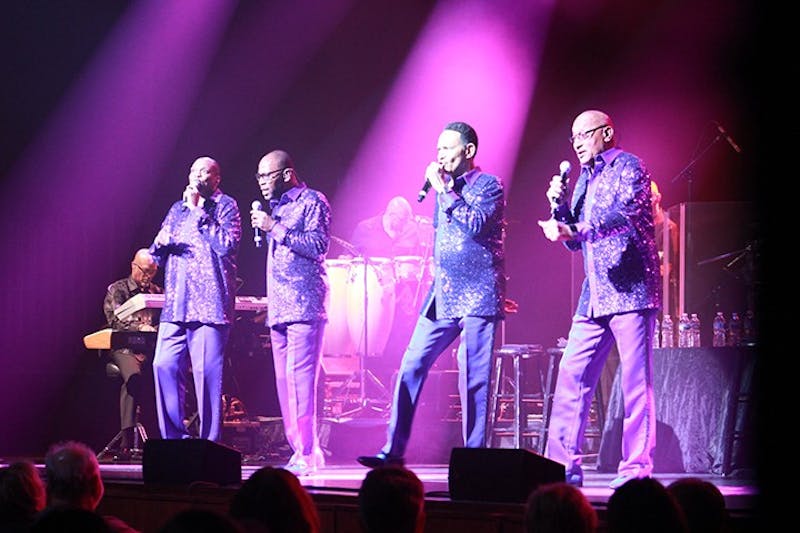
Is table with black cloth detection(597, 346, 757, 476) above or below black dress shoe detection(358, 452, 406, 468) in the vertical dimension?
above

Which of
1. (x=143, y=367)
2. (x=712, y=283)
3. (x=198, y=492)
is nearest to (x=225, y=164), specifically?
(x=143, y=367)

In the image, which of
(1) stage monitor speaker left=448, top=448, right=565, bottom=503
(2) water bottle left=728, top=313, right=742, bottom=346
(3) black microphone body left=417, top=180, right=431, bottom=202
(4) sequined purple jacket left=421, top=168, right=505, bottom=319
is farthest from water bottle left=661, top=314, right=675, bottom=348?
(1) stage monitor speaker left=448, top=448, right=565, bottom=503

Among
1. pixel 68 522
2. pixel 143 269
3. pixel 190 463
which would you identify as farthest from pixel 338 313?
pixel 68 522

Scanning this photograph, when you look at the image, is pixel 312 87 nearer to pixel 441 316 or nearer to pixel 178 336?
pixel 178 336

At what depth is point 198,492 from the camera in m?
5.96

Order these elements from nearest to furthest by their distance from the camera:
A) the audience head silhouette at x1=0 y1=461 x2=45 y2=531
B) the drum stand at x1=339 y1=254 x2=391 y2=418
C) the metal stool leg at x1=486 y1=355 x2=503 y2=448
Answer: the audience head silhouette at x1=0 y1=461 x2=45 y2=531 → the metal stool leg at x1=486 y1=355 x2=503 y2=448 → the drum stand at x1=339 y1=254 x2=391 y2=418

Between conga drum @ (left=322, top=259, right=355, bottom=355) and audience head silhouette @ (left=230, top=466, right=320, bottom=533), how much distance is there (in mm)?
8433

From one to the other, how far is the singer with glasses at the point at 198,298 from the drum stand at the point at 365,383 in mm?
2865

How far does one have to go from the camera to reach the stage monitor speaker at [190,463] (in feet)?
20.2

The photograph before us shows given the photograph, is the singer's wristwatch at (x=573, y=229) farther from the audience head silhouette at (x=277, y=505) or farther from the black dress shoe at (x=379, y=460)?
the audience head silhouette at (x=277, y=505)

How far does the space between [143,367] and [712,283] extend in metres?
4.95

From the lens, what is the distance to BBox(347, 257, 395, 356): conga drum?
479 inches

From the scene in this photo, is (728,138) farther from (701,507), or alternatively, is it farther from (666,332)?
(701,507)

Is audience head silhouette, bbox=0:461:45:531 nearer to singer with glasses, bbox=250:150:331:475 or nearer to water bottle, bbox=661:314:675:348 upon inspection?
singer with glasses, bbox=250:150:331:475
